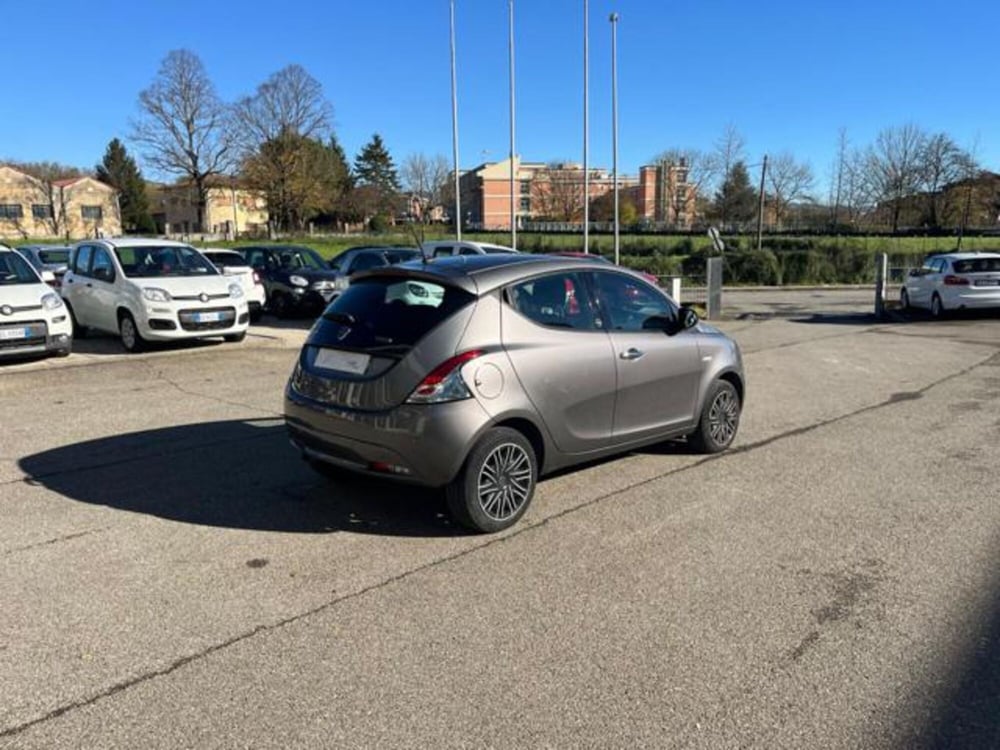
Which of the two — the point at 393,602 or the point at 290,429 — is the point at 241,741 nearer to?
the point at 393,602

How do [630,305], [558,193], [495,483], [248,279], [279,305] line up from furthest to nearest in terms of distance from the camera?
[558,193], [279,305], [248,279], [630,305], [495,483]

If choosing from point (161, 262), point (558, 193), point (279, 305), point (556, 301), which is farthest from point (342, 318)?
point (558, 193)

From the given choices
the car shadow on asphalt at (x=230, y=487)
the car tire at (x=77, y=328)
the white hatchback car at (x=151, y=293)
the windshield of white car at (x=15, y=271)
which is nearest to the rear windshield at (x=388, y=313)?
the car shadow on asphalt at (x=230, y=487)

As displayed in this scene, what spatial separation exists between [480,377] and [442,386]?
0.23 metres

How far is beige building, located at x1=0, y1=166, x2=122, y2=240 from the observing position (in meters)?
77.6

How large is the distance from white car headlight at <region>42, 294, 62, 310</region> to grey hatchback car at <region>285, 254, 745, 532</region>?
722cm

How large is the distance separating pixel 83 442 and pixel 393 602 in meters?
4.30

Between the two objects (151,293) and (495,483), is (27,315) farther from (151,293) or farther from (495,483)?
(495,483)

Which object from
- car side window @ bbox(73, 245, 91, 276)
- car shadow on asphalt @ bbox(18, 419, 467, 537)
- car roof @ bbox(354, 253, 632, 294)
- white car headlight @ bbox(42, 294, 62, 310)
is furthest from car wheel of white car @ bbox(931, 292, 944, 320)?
white car headlight @ bbox(42, 294, 62, 310)

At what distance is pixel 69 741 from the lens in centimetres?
268

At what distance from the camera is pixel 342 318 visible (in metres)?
4.90

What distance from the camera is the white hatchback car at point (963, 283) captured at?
A: 17.8 metres

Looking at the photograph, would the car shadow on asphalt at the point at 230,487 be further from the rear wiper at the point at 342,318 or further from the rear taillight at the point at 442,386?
the rear wiper at the point at 342,318

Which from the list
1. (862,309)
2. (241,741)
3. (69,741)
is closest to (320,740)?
(241,741)
